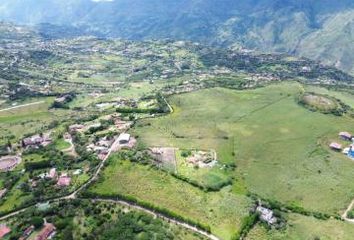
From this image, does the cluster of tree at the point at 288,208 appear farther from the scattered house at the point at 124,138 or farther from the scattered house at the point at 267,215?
the scattered house at the point at 124,138

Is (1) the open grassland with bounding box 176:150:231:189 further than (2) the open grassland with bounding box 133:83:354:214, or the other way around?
(2) the open grassland with bounding box 133:83:354:214

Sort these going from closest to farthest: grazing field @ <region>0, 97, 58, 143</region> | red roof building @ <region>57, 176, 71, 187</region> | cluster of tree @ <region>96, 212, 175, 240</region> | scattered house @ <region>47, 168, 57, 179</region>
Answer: cluster of tree @ <region>96, 212, 175, 240</region>
red roof building @ <region>57, 176, 71, 187</region>
scattered house @ <region>47, 168, 57, 179</region>
grazing field @ <region>0, 97, 58, 143</region>

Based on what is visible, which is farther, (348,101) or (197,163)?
(348,101)

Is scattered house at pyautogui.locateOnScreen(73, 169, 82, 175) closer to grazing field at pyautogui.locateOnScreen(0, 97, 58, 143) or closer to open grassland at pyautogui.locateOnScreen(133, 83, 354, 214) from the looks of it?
open grassland at pyautogui.locateOnScreen(133, 83, 354, 214)

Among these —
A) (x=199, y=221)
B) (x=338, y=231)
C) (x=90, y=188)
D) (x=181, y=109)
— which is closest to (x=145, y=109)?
(x=181, y=109)

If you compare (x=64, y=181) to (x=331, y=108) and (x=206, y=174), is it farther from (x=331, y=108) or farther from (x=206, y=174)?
(x=331, y=108)

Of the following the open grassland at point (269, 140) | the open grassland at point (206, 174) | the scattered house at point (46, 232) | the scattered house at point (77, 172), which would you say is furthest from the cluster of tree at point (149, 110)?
the scattered house at point (46, 232)

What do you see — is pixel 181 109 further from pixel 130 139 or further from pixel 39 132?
pixel 39 132

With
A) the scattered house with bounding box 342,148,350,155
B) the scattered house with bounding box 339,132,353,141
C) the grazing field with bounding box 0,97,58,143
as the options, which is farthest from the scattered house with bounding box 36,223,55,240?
the scattered house with bounding box 339,132,353,141
